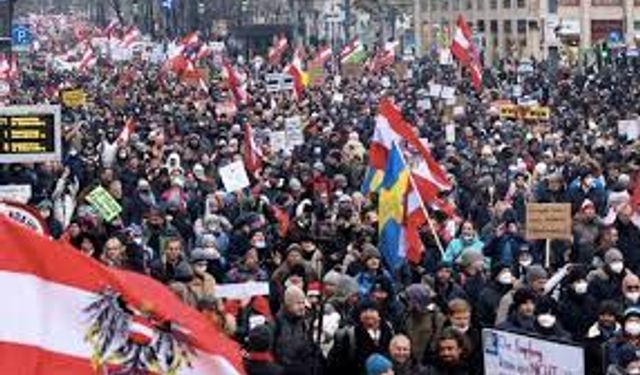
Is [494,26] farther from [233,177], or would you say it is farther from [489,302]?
[489,302]

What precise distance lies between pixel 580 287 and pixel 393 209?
3.10m

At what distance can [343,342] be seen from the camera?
33.4 ft

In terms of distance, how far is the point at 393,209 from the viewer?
48.1 ft

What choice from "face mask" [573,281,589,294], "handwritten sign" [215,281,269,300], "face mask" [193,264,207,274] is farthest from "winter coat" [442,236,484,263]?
"handwritten sign" [215,281,269,300]

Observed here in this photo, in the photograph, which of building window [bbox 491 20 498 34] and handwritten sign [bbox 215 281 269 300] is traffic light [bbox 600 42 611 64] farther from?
handwritten sign [bbox 215 281 269 300]

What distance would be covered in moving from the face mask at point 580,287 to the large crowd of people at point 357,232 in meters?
0.02

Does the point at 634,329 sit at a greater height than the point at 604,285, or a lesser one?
greater

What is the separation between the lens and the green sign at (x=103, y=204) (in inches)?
640

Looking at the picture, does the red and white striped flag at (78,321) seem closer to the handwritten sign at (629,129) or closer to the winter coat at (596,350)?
the winter coat at (596,350)

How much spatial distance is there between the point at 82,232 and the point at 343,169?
8211 millimetres

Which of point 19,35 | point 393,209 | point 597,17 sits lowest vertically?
point 393,209

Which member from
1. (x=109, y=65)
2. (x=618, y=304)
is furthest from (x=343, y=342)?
(x=109, y=65)

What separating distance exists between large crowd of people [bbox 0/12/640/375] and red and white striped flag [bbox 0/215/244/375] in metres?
2.80

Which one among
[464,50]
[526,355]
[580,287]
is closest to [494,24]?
→ [464,50]
